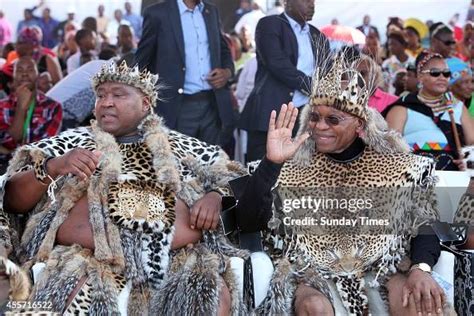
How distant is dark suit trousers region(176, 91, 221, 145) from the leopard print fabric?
94.7 inches

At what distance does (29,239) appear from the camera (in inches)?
198

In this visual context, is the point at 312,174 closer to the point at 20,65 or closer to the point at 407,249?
the point at 407,249

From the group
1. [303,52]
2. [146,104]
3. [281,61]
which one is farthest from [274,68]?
[146,104]

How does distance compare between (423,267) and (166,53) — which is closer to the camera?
(423,267)

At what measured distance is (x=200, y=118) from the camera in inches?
301

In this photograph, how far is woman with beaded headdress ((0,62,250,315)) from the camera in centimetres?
471

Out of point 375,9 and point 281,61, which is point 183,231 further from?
point 375,9

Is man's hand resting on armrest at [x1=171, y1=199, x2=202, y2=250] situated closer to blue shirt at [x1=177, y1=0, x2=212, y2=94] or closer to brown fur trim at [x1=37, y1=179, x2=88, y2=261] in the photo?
brown fur trim at [x1=37, y1=179, x2=88, y2=261]

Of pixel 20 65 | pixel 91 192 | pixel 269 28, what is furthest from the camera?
pixel 20 65

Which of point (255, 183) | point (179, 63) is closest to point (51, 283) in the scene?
point (255, 183)

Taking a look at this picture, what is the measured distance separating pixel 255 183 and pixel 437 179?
100cm

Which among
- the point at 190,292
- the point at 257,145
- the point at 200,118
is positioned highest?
the point at 200,118

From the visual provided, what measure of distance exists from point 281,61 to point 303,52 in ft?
0.82

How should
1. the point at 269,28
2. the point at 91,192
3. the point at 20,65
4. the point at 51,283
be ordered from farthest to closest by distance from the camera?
the point at 20,65
the point at 269,28
the point at 91,192
the point at 51,283
